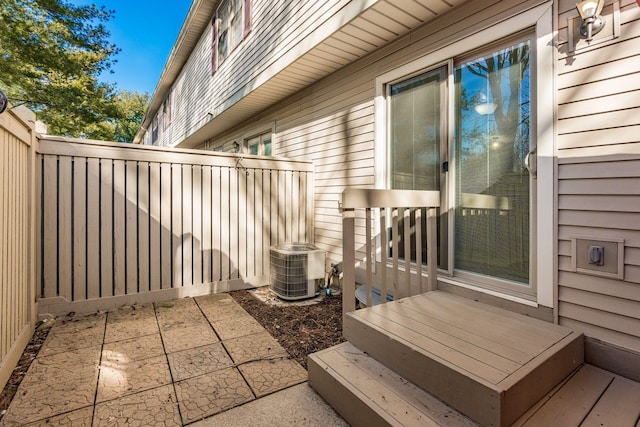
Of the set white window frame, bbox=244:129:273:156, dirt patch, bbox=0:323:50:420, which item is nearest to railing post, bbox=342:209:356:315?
dirt patch, bbox=0:323:50:420

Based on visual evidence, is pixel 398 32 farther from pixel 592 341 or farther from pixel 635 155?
pixel 592 341

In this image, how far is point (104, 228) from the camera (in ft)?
10.3

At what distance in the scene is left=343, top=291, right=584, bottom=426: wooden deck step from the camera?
1.31 metres

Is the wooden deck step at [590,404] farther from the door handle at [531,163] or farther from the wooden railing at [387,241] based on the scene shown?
the door handle at [531,163]

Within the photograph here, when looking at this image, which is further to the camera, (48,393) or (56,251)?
(56,251)

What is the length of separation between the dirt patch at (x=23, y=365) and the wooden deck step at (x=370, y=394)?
5.64 feet

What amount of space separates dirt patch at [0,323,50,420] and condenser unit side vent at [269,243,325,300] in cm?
208

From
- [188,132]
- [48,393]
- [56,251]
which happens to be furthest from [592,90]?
[188,132]

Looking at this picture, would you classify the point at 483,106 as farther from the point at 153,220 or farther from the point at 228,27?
the point at 228,27

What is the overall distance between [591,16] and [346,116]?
2.39 meters

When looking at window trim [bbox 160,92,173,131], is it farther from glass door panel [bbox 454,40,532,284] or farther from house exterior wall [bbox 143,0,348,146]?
glass door panel [bbox 454,40,532,284]

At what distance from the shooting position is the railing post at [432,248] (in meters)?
2.61

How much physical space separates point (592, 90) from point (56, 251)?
4465 millimetres

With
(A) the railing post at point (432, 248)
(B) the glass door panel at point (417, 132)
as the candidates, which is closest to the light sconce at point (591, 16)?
(B) the glass door panel at point (417, 132)
